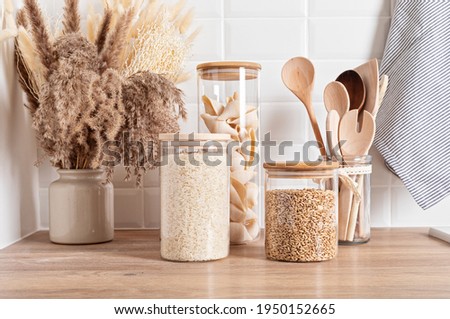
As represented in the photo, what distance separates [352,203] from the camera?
0.93 m

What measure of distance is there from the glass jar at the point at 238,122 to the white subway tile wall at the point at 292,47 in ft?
0.60

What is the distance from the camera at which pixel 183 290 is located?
636 mm

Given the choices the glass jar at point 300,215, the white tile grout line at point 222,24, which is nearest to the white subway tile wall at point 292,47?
the white tile grout line at point 222,24

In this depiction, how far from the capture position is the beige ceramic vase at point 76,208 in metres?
0.94

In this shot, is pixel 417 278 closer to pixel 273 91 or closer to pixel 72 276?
pixel 72 276

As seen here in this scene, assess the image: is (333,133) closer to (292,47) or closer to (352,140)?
(352,140)

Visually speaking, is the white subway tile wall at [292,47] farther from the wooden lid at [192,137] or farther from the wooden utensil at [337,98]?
the wooden lid at [192,137]

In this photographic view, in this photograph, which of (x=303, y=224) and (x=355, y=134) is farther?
(x=355, y=134)

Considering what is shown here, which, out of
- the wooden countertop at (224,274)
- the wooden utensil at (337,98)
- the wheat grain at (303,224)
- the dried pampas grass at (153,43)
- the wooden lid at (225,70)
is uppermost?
the dried pampas grass at (153,43)

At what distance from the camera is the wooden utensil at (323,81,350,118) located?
3.14 ft

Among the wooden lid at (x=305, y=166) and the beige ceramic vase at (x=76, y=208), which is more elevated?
the wooden lid at (x=305, y=166)

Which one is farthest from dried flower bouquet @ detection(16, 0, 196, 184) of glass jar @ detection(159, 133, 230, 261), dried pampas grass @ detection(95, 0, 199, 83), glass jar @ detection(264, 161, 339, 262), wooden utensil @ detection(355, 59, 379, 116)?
wooden utensil @ detection(355, 59, 379, 116)

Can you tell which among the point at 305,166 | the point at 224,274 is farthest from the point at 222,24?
the point at 224,274

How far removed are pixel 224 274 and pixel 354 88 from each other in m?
0.48
